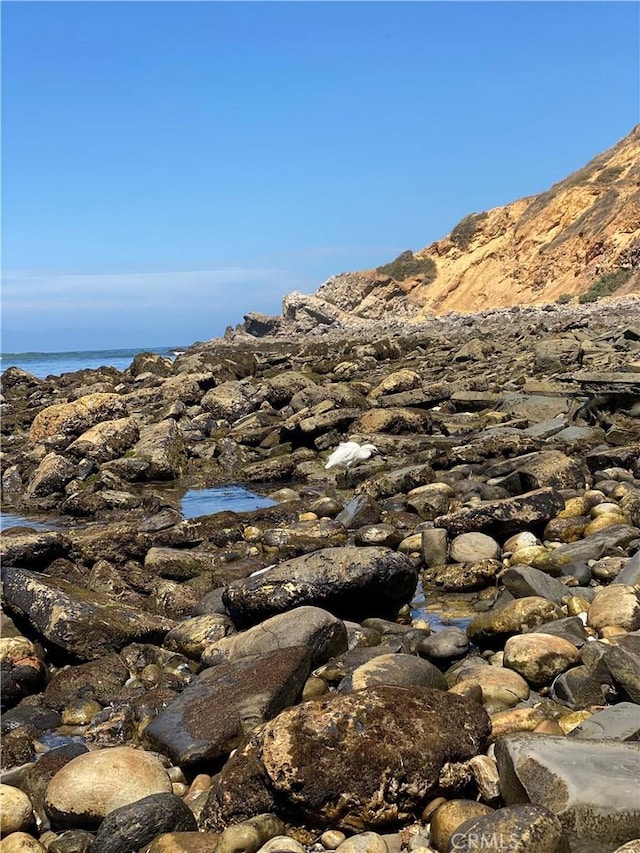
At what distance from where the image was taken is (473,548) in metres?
7.96

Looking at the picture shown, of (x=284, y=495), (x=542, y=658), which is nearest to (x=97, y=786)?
(x=542, y=658)

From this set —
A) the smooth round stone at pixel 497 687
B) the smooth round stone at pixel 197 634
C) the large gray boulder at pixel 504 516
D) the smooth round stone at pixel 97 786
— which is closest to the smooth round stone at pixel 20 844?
the smooth round stone at pixel 97 786

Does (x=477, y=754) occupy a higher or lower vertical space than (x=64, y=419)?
lower

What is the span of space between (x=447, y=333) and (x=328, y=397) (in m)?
21.4

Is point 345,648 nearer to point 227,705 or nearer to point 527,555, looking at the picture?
point 227,705

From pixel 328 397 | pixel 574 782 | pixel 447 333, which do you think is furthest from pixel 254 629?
pixel 447 333

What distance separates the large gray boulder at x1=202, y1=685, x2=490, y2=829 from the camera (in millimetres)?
3840

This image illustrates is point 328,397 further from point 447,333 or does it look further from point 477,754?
point 447,333

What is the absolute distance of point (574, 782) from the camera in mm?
3361

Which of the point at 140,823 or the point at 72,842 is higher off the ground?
the point at 140,823

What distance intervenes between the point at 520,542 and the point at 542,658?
9.48 ft

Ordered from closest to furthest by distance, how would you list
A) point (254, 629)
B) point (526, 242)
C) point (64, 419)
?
point (254, 629) < point (64, 419) < point (526, 242)

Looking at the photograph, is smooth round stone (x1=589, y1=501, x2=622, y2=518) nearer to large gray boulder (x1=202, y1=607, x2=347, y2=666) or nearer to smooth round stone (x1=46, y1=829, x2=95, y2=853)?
large gray boulder (x1=202, y1=607, x2=347, y2=666)

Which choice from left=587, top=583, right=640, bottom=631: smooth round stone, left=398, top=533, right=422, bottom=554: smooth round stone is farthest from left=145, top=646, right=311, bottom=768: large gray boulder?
left=398, top=533, right=422, bottom=554: smooth round stone
